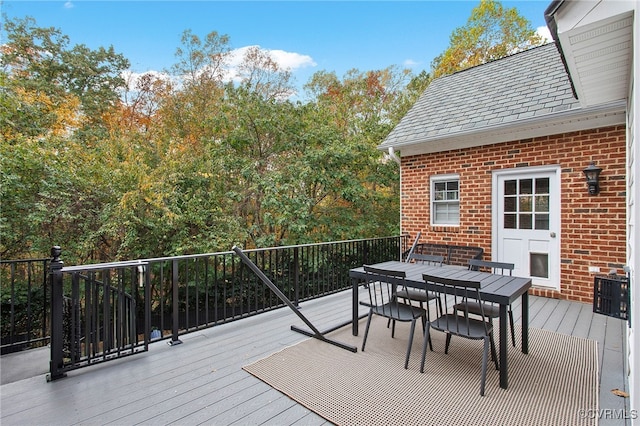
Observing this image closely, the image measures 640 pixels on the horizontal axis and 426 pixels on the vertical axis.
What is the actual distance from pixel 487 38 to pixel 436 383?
45.2ft

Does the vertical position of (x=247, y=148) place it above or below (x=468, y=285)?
above

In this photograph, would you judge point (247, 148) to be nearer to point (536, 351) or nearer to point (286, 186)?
point (286, 186)

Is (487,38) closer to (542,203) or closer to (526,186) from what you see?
(526,186)

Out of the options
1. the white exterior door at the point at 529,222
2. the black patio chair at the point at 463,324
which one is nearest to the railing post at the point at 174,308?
the black patio chair at the point at 463,324

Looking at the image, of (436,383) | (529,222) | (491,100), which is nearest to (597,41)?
(436,383)

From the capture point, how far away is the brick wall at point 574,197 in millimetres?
4285

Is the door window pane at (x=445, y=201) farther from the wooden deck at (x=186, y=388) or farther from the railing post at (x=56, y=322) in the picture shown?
the railing post at (x=56, y=322)

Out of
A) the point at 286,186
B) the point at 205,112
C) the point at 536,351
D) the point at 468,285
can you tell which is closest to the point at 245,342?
the point at 468,285

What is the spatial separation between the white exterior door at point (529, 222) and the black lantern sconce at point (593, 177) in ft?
1.29

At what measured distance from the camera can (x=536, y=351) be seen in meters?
2.96

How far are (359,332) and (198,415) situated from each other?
6.33 ft

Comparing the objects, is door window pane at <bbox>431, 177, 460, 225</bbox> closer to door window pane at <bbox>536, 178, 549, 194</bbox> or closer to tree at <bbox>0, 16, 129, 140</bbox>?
door window pane at <bbox>536, 178, 549, 194</bbox>

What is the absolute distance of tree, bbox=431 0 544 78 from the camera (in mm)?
11641

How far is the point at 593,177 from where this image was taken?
432cm
